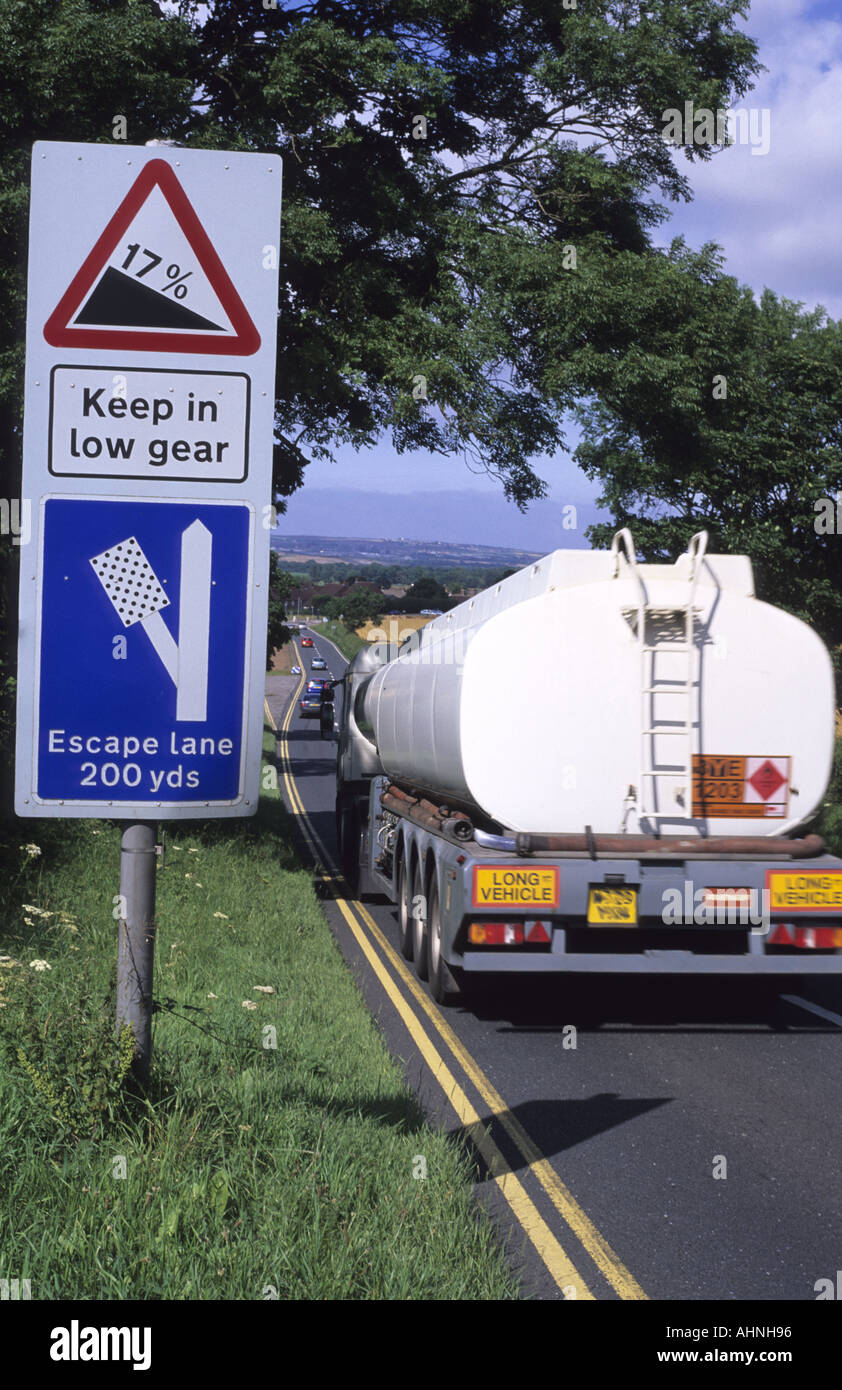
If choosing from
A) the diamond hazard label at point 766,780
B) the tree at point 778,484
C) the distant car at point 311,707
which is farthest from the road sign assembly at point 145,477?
the distant car at point 311,707

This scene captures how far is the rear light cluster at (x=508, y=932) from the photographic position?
31.5 feet


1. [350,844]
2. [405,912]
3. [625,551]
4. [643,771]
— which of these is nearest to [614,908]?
[643,771]

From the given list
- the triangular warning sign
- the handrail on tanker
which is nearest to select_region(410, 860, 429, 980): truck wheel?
the handrail on tanker

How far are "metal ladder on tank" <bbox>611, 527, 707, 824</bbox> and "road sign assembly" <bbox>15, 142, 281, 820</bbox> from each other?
19.8 feet

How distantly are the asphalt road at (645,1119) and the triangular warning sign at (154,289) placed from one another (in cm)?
372

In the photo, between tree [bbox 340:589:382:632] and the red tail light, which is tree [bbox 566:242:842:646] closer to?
tree [bbox 340:589:382:632]

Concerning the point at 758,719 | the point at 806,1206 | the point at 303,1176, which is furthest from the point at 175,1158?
the point at 758,719

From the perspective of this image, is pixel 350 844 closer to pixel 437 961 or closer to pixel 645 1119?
pixel 437 961

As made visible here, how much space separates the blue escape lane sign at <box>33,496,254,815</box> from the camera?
3.76 m

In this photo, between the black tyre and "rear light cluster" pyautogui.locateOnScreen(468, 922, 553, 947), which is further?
the black tyre

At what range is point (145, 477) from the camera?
3.82 m

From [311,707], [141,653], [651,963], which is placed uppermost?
[141,653]

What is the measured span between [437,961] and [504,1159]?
13.4 feet

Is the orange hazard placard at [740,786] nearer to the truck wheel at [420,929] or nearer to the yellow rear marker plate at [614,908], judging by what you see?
the yellow rear marker plate at [614,908]
